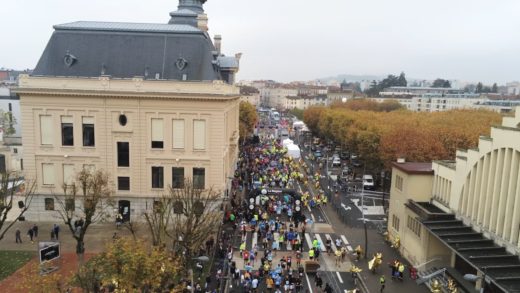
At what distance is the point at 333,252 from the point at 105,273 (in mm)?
22082

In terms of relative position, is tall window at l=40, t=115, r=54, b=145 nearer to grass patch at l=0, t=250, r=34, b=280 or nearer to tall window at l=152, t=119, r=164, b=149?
tall window at l=152, t=119, r=164, b=149

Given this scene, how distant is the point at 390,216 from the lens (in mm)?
42219

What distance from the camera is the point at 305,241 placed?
41.7 m

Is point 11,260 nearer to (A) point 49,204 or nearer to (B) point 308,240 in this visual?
(A) point 49,204

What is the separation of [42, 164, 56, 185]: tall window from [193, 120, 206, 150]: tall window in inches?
551

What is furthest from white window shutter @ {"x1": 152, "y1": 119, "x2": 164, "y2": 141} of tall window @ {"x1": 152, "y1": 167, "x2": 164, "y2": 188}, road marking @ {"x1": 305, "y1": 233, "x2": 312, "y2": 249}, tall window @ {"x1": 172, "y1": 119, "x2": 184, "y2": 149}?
road marking @ {"x1": 305, "y1": 233, "x2": 312, "y2": 249}

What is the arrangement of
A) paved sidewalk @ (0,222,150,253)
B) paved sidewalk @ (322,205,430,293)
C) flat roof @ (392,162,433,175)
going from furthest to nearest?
1. paved sidewalk @ (0,222,150,253)
2. flat roof @ (392,162,433,175)
3. paved sidewalk @ (322,205,430,293)

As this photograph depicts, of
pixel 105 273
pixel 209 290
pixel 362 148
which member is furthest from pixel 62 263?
pixel 362 148

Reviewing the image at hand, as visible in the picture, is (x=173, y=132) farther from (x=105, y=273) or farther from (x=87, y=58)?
(x=105, y=273)

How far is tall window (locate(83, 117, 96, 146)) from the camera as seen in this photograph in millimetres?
43719

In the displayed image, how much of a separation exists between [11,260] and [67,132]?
45.0 ft

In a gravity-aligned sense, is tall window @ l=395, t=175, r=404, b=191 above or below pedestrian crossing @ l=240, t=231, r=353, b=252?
above

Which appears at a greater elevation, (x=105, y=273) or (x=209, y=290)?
(x=105, y=273)

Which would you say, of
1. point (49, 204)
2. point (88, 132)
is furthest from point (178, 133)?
point (49, 204)
